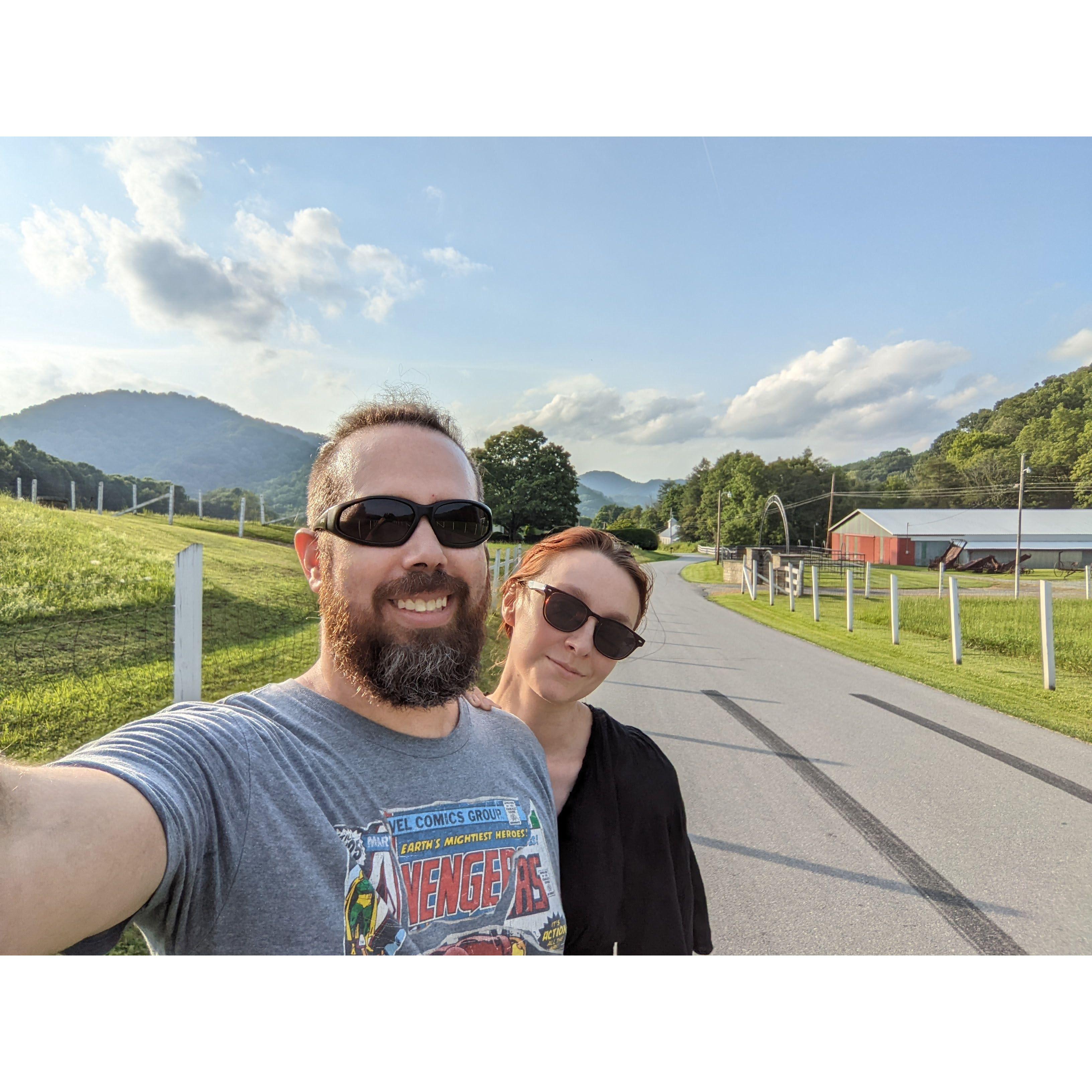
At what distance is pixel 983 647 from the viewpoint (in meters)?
4.30

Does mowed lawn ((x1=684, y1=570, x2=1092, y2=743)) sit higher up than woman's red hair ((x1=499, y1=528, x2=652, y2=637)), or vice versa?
woman's red hair ((x1=499, y1=528, x2=652, y2=637))

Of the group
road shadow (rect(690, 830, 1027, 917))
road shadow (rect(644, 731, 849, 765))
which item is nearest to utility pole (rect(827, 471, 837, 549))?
road shadow (rect(644, 731, 849, 765))

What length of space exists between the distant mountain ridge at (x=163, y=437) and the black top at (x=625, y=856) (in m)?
1.54

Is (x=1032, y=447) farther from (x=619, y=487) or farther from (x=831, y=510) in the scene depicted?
(x=619, y=487)

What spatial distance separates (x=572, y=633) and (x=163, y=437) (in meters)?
2.47

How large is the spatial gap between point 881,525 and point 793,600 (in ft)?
9.61

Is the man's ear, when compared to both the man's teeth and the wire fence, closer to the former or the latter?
the man's teeth

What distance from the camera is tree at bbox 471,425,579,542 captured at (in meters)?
2.35

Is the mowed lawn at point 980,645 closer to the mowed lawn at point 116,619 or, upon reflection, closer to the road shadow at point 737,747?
the road shadow at point 737,747

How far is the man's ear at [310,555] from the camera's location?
3.24ft

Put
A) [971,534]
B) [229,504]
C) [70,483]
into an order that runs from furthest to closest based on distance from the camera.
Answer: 1. [971,534]
2. [70,483]
3. [229,504]

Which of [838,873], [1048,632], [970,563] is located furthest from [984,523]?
[838,873]

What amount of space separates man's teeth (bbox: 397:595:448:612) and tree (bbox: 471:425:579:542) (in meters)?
→ 1.24

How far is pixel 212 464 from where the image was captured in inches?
114
